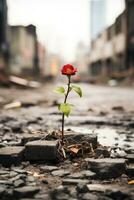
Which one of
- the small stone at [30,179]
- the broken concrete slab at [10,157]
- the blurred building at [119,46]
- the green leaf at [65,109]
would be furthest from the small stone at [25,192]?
the blurred building at [119,46]

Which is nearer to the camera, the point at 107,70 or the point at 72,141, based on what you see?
the point at 72,141

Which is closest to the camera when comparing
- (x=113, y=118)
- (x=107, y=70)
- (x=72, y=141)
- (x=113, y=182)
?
(x=113, y=182)

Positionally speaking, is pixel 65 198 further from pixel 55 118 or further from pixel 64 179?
pixel 55 118

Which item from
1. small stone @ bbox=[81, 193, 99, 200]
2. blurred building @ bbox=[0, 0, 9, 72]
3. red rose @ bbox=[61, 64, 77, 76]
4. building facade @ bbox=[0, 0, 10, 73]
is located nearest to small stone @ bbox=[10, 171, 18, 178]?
small stone @ bbox=[81, 193, 99, 200]

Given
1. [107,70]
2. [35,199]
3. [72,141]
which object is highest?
[107,70]

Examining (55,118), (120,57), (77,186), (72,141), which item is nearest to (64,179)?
(77,186)

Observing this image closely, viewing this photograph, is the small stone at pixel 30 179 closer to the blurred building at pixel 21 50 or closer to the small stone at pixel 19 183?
the small stone at pixel 19 183

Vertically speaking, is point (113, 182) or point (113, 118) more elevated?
point (113, 118)

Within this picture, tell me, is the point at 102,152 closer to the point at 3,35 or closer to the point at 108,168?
the point at 108,168
